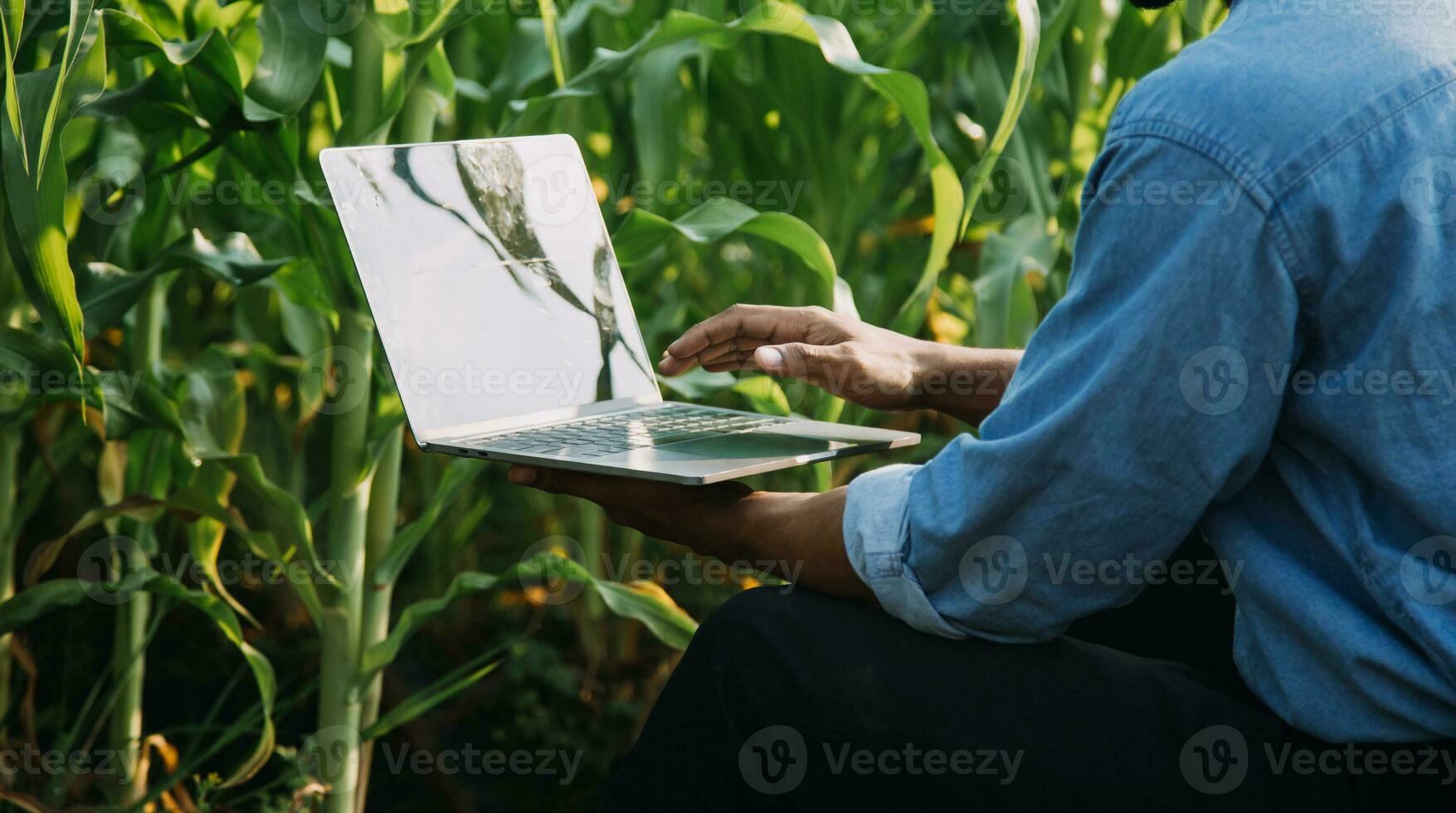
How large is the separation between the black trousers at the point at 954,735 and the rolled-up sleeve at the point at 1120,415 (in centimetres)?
4

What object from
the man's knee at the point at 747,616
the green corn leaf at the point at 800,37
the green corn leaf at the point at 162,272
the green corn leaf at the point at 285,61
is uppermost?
the green corn leaf at the point at 285,61

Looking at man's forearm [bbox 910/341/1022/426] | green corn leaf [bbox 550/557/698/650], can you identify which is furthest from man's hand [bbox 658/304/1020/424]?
green corn leaf [bbox 550/557/698/650]

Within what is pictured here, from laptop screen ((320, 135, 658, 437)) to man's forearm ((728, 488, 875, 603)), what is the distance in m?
0.23

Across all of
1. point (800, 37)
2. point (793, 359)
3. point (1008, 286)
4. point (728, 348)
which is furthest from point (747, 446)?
point (1008, 286)

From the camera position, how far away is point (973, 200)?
1045 mm

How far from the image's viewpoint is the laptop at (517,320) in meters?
0.79

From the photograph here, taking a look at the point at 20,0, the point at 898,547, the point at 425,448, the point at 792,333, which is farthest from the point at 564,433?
the point at 20,0

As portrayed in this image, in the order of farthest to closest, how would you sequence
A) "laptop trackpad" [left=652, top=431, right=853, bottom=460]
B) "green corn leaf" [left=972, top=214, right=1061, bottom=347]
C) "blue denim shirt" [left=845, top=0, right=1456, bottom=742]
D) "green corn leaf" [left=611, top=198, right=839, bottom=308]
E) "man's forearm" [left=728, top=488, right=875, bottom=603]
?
"green corn leaf" [left=972, top=214, right=1061, bottom=347], "green corn leaf" [left=611, top=198, right=839, bottom=308], "laptop trackpad" [left=652, top=431, right=853, bottom=460], "man's forearm" [left=728, top=488, right=875, bottom=603], "blue denim shirt" [left=845, top=0, right=1456, bottom=742]

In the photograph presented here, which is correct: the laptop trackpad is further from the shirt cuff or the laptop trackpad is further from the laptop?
the shirt cuff

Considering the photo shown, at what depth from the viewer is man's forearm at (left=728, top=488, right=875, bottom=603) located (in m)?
0.65

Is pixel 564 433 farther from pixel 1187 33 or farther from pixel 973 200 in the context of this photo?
pixel 1187 33

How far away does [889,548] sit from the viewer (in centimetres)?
60

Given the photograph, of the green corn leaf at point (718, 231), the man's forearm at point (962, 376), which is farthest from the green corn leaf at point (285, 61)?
the man's forearm at point (962, 376)

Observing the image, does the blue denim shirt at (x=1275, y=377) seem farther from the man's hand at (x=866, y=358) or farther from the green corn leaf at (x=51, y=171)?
the green corn leaf at (x=51, y=171)
